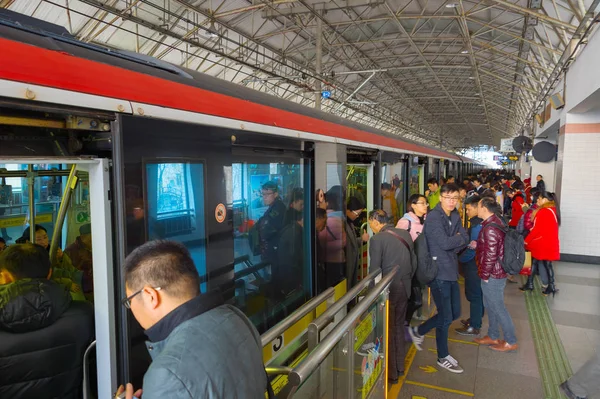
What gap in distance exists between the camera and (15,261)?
2.26 metres

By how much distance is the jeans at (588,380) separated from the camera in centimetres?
344

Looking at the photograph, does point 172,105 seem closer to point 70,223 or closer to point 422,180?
point 70,223

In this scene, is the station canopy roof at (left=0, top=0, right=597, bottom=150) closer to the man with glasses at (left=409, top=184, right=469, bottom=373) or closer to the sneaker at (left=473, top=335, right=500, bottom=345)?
the man with glasses at (left=409, top=184, right=469, bottom=373)

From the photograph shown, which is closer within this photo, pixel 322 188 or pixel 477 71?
pixel 322 188

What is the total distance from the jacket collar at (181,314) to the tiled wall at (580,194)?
10.1 metres

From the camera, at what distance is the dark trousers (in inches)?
156

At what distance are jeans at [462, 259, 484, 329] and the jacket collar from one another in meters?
4.35

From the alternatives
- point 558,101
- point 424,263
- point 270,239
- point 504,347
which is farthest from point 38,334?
point 558,101

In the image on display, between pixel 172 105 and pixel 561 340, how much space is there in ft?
16.7

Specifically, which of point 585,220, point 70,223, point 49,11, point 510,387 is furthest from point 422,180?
point 49,11

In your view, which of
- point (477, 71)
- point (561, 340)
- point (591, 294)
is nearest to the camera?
point (561, 340)

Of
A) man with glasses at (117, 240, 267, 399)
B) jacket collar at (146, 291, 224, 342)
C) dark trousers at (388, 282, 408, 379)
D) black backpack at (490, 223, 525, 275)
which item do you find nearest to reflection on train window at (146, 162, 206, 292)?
man with glasses at (117, 240, 267, 399)

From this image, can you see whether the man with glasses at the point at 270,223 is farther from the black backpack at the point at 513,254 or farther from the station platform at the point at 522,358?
the black backpack at the point at 513,254

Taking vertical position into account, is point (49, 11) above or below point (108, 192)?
above
